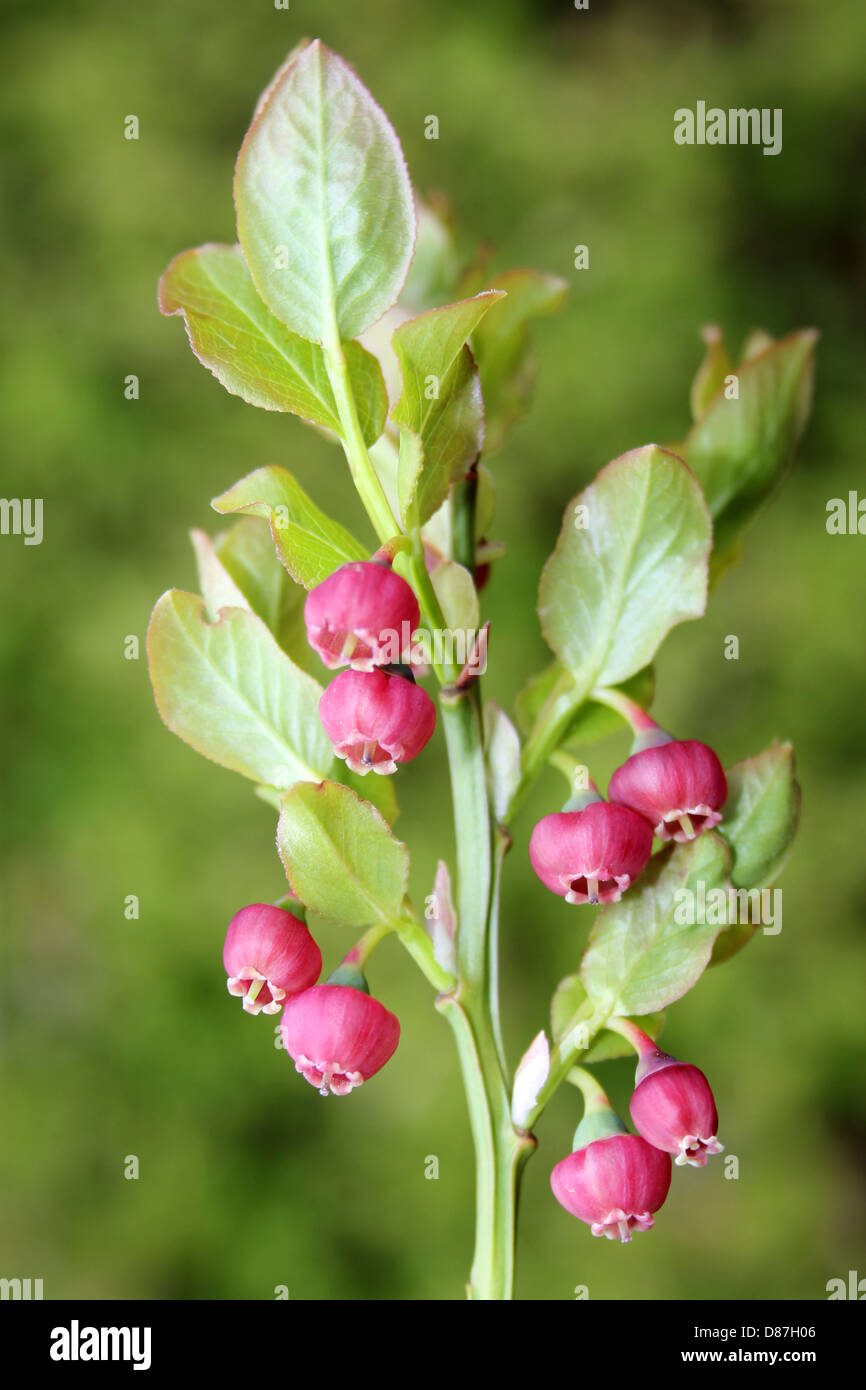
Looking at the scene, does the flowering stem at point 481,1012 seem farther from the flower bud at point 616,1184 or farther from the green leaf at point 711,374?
the green leaf at point 711,374

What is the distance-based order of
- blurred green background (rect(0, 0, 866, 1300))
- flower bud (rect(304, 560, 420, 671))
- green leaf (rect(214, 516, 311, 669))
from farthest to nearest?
blurred green background (rect(0, 0, 866, 1300)) → green leaf (rect(214, 516, 311, 669)) → flower bud (rect(304, 560, 420, 671))

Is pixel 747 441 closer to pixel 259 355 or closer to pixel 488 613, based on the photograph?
pixel 259 355

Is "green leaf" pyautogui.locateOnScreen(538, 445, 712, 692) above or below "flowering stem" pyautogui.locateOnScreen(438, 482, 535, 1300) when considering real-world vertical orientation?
above

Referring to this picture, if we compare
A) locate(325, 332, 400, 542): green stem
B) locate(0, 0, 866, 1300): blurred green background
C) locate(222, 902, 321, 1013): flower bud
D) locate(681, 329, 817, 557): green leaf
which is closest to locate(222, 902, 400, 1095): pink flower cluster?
locate(222, 902, 321, 1013): flower bud

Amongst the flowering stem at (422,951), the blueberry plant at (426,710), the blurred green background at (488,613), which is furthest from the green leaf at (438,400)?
the blurred green background at (488,613)

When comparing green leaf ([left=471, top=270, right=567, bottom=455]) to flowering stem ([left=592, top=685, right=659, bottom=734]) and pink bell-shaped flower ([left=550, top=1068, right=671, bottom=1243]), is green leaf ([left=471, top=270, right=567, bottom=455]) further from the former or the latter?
pink bell-shaped flower ([left=550, top=1068, right=671, bottom=1243])

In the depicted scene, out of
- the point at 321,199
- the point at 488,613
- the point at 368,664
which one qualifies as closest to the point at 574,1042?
the point at 368,664
